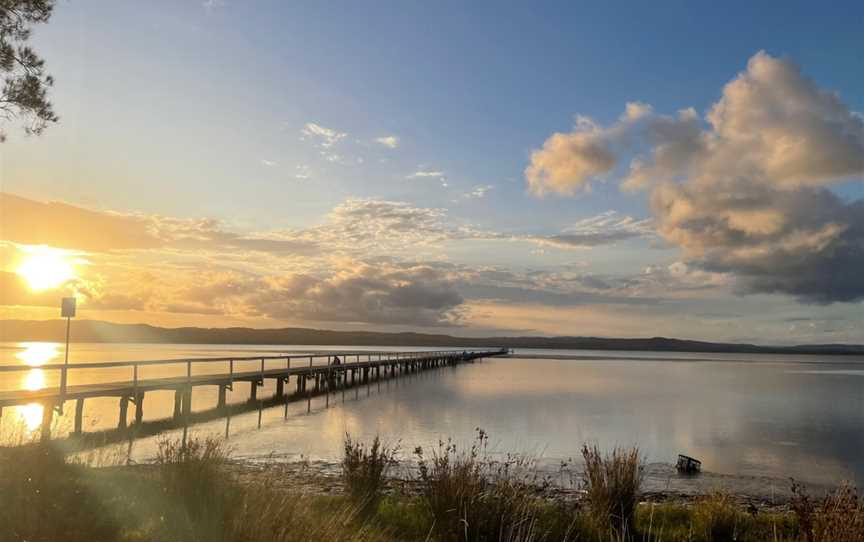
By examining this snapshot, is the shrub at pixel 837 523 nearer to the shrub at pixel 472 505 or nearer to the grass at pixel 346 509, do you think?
the grass at pixel 346 509

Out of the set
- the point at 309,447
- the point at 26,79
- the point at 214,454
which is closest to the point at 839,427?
the point at 309,447

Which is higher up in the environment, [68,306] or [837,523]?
[68,306]

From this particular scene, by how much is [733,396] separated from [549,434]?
2748cm

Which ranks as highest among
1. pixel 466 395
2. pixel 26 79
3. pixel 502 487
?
pixel 26 79

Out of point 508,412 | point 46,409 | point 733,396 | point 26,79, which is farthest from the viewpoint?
point 733,396

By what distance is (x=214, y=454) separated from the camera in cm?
774

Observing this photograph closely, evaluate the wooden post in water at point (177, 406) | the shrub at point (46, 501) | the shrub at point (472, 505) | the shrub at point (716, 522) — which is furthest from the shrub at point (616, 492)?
the wooden post in water at point (177, 406)

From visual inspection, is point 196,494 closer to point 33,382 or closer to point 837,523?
point 837,523

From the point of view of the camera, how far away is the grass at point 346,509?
5977 millimetres

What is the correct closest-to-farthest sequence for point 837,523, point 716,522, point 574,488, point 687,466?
point 837,523, point 716,522, point 574,488, point 687,466

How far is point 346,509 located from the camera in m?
6.94

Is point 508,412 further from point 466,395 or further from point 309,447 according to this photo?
point 309,447

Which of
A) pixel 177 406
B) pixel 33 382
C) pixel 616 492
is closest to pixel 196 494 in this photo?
pixel 616 492

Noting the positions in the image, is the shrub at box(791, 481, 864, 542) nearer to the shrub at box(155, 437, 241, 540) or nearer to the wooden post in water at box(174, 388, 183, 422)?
the shrub at box(155, 437, 241, 540)
